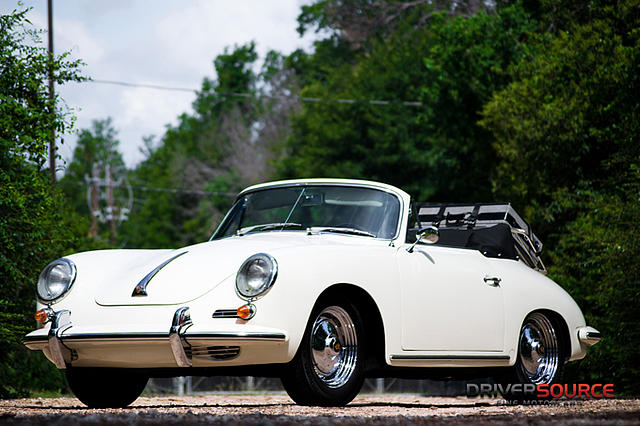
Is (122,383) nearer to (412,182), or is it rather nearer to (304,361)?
(304,361)

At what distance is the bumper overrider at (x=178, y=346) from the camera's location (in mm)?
6062

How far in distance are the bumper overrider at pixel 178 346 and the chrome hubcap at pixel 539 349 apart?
10.7 feet

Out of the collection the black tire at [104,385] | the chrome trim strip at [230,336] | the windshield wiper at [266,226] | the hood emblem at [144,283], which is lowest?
the black tire at [104,385]

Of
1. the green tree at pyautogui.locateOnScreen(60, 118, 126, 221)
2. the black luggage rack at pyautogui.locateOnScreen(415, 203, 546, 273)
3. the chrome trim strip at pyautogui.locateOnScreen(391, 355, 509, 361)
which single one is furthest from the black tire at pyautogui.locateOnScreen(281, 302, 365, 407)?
the green tree at pyautogui.locateOnScreen(60, 118, 126, 221)

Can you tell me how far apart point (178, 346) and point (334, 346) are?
119cm

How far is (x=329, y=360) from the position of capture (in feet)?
21.9

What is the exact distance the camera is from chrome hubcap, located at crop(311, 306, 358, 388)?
659cm

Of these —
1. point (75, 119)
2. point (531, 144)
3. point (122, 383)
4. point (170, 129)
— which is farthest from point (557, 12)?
point (170, 129)

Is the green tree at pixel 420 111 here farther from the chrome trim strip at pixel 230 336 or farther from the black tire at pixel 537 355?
the chrome trim strip at pixel 230 336

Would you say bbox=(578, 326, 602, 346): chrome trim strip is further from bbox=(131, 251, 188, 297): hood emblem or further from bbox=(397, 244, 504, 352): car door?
bbox=(131, 251, 188, 297): hood emblem

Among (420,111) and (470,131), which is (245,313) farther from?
(420,111)

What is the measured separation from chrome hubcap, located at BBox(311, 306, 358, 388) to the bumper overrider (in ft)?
1.44

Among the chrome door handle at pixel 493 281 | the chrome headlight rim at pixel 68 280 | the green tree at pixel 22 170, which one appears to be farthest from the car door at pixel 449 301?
the green tree at pixel 22 170

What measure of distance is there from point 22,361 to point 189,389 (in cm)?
1256
